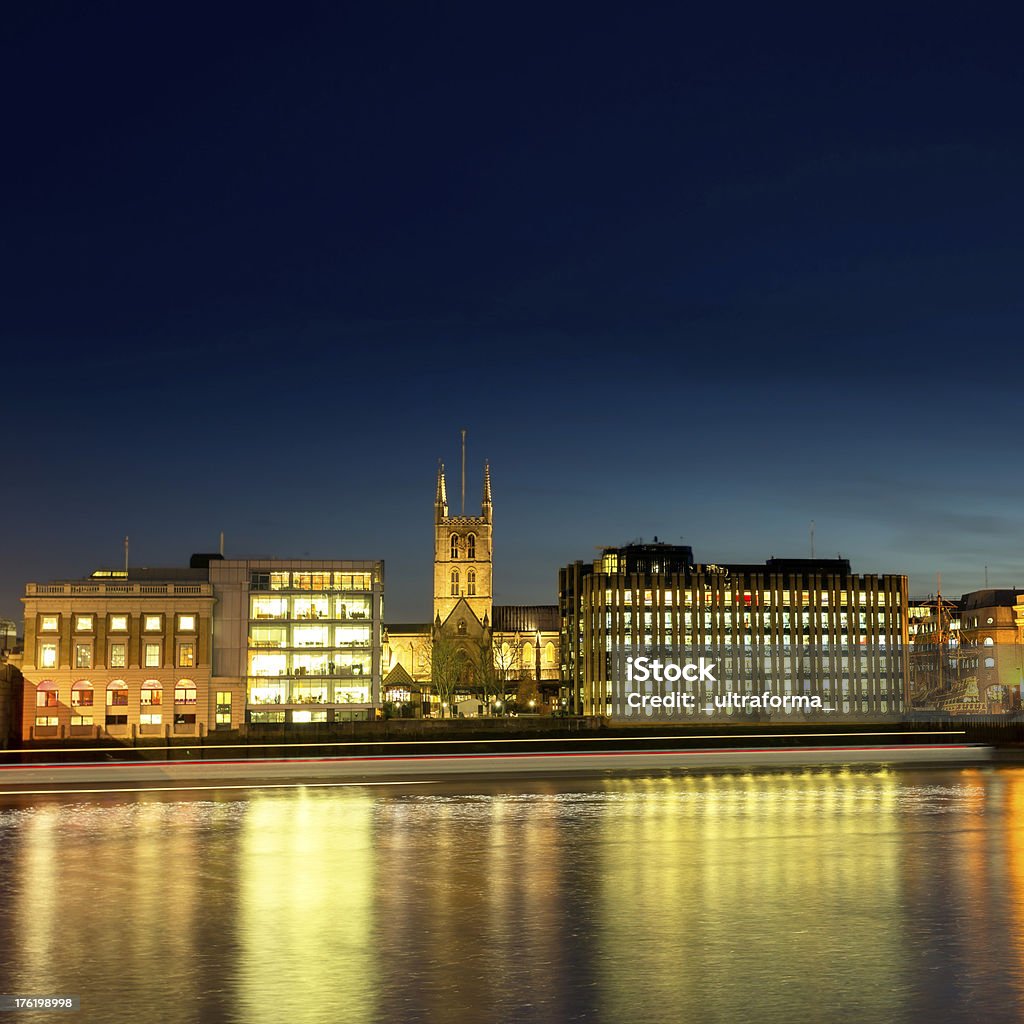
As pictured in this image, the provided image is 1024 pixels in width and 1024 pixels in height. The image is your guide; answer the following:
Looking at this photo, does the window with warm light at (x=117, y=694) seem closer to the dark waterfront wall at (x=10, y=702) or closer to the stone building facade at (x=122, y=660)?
the stone building facade at (x=122, y=660)

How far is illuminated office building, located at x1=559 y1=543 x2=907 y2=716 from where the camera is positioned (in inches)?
6678

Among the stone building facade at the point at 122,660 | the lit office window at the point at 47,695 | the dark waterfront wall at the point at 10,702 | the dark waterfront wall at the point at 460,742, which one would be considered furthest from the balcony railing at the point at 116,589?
the dark waterfront wall at the point at 460,742

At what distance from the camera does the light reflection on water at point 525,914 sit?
12.5 meters

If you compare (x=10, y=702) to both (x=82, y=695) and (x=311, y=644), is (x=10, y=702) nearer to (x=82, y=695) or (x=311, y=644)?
(x=82, y=695)

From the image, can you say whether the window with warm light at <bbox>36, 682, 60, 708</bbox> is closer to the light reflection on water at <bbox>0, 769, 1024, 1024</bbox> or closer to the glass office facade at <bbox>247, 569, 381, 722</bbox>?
the glass office facade at <bbox>247, 569, 381, 722</bbox>

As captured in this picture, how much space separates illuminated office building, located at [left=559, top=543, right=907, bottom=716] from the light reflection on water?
139029 millimetres

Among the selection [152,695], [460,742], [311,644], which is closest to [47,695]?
[152,695]

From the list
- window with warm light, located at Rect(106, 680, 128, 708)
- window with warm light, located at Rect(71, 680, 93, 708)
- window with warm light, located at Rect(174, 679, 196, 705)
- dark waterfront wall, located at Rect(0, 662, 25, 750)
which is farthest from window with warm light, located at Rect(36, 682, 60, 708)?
dark waterfront wall, located at Rect(0, 662, 25, 750)

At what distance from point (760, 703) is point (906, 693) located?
25.9 metres

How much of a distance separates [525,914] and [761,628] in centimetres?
15995

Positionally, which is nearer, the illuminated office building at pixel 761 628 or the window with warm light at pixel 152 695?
the window with warm light at pixel 152 695

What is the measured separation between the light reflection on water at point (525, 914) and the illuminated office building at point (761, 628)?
139029 mm

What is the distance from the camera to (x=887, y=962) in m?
14.0

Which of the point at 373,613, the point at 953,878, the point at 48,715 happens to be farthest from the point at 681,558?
the point at 953,878
